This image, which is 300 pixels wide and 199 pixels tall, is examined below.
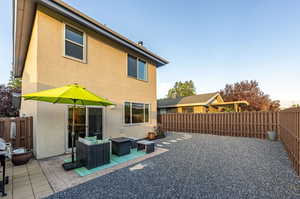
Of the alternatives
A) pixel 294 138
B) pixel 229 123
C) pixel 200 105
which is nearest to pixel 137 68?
pixel 294 138

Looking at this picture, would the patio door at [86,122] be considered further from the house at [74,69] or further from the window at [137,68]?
the window at [137,68]

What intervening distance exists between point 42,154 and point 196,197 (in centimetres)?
516

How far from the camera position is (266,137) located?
8.41 m

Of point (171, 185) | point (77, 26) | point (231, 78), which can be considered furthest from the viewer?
point (231, 78)

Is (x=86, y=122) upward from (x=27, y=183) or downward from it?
upward

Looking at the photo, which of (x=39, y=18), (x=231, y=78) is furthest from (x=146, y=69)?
(x=231, y=78)

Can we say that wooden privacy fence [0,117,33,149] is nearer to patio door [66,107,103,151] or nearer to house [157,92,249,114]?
patio door [66,107,103,151]

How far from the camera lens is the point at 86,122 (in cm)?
570

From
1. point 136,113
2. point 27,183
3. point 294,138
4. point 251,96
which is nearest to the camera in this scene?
point 27,183

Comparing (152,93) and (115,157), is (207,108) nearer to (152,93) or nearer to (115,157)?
(152,93)

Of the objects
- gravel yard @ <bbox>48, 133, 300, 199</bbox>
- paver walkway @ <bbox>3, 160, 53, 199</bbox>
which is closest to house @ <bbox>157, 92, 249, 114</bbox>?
gravel yard @ <bbox>48, 133, 300, 199</bbox>

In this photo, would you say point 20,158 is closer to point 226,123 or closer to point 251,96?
point 226,123

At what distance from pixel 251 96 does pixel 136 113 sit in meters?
19.8

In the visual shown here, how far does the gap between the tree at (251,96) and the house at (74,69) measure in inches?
728
